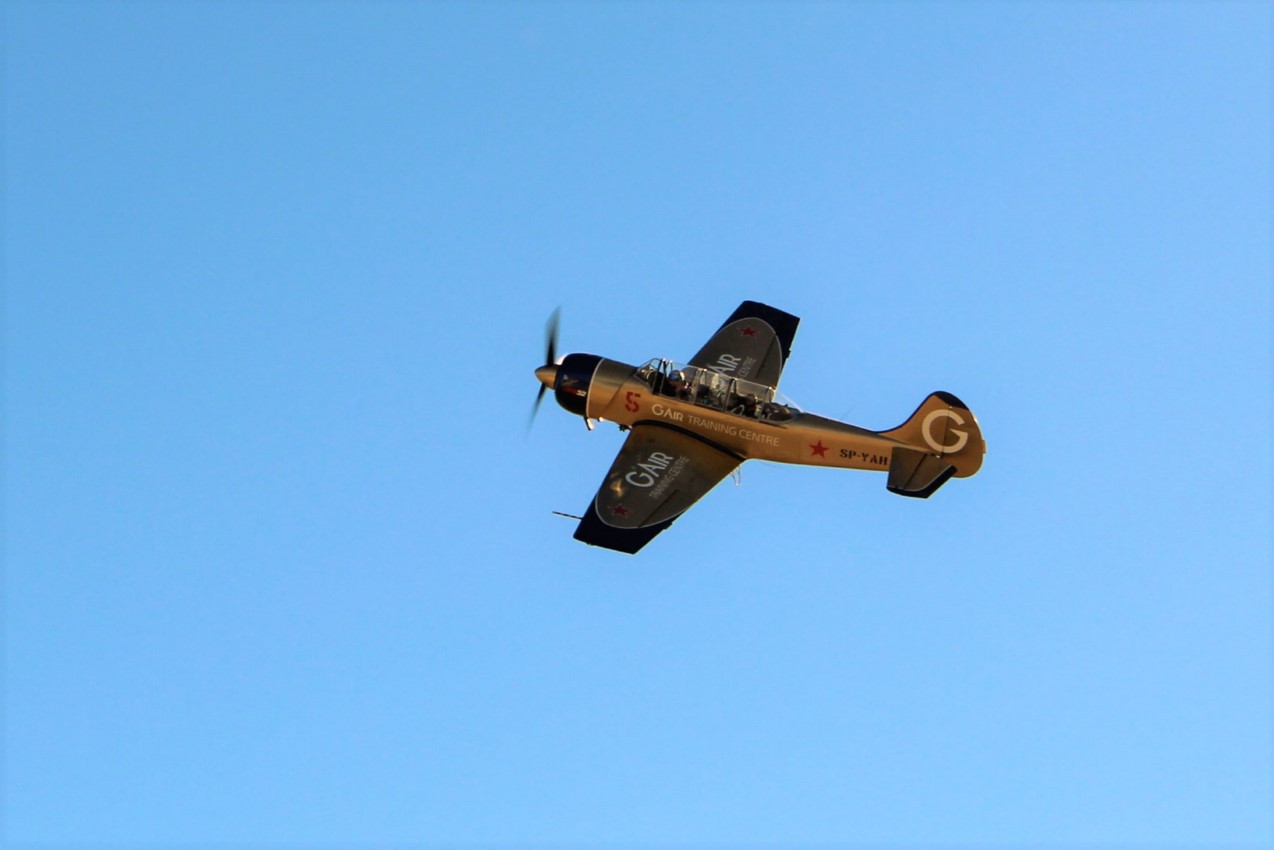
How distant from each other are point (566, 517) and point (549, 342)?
16.6 feet

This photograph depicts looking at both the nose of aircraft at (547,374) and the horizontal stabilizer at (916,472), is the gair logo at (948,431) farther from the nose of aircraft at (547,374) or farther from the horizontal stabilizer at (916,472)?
the nose of aircraft at (547,374)

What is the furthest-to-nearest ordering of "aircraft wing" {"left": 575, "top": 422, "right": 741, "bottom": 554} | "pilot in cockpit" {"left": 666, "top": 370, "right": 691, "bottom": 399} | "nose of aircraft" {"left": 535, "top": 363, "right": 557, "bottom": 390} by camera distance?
"nose of aircraft" {"left": 535, "top": 363, "right": 557, "bottom": 390} < "pilot in cockpit" {"left": 666, "top": 370, "right": 691, "bottom": 399} < "aircraft wing" {"left": 575, "top": 422, "right": 741, "bottom": 554}

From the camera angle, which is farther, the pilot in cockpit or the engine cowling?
the engine cowling

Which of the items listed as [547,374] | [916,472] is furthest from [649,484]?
[916,472]

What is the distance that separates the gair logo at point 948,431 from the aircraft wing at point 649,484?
371 cm

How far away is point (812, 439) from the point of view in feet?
98.7

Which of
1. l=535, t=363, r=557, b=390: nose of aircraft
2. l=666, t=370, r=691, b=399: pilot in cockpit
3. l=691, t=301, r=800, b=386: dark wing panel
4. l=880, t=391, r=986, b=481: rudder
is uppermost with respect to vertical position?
l=691, t=301, r=800, b=386: dark wing panel

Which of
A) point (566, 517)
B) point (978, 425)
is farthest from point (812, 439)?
point (566, 517)

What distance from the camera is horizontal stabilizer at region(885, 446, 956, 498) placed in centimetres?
2914

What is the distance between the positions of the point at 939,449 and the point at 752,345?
5344mm

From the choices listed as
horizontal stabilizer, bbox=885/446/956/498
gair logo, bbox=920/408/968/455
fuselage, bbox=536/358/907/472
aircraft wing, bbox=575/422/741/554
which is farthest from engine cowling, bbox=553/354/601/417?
gair logo, bbox=920/408/968/455

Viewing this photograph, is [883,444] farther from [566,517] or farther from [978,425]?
[566,517]

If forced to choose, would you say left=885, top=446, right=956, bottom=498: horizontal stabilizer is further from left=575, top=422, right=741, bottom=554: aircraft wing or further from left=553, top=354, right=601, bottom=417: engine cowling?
left=553, top=354, right=601, bottom=417: engine cowling

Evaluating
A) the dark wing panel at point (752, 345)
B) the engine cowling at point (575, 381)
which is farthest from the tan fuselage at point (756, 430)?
the dark wing panel at point (752, 345)
